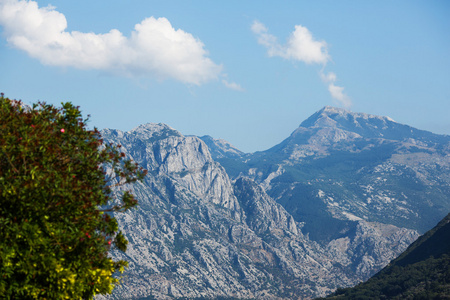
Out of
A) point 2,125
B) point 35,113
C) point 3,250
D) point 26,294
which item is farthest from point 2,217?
point 35,113

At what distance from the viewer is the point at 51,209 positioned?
98.7 ft

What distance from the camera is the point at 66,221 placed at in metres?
30.3

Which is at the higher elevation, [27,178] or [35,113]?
[35,113]

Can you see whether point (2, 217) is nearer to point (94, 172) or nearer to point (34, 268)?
point (34, 268)

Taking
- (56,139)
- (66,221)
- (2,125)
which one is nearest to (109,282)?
(66,221)

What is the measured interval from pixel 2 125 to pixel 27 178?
5215 millimetres

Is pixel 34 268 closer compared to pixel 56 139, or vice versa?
pixel 34 268

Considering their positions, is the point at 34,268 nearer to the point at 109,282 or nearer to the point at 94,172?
the point at 109,282

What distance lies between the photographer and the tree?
28250 millimetres

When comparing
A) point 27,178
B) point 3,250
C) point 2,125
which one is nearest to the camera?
point 3,250

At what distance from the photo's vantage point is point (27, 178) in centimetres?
2914

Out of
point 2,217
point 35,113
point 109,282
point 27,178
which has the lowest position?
point 109,282

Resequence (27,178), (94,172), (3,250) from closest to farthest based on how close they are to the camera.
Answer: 1. (3,250)
2. (27,178)
3. (94,172)

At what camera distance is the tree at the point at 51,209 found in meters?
28.2
